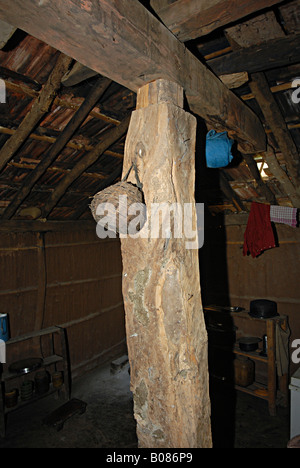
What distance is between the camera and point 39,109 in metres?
3.40

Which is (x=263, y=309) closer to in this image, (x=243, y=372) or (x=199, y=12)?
(x=243, y=372)

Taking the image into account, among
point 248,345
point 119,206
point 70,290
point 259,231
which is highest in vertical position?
point 119,206

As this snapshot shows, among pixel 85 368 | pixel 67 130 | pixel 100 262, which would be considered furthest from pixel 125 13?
pixel 85 368

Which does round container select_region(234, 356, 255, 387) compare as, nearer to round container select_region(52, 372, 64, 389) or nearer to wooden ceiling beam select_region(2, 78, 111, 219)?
round container select_region(52, 372, 64, 389)

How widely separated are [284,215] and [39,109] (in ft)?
14.6

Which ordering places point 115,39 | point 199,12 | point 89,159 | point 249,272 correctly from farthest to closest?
point 249,272 < point 89,159 < point 199,12 < point 115,39

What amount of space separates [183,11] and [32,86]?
2.13m

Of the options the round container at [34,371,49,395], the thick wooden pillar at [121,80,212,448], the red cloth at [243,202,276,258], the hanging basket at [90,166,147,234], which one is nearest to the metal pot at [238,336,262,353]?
the red cloth at [243,202,276,258]

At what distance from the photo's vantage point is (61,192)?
506cm

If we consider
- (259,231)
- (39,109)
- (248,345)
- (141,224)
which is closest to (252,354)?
(248,345)

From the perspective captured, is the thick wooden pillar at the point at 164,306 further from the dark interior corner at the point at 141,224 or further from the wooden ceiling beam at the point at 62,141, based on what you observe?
the wooden ceiling beam at the point at 62,141

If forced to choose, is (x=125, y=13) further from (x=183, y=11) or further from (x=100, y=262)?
(x=100, y=262)
